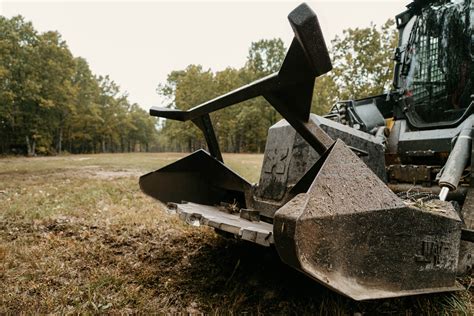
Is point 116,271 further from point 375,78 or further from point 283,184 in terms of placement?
point 375,78

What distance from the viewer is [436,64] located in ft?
10.7

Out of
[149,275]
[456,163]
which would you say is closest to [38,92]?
[149,275]

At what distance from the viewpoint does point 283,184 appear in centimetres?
244

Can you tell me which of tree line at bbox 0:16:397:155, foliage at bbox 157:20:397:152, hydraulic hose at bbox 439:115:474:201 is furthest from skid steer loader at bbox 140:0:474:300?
foliage at bbox 157:20:397:152

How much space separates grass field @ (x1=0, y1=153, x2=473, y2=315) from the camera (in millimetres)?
1941

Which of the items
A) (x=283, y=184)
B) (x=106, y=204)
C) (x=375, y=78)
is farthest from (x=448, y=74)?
(x=375, y=78)

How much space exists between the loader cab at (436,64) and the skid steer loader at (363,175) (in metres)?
0.01

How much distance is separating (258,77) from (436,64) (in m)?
37.2

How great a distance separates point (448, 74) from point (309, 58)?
95.6 inches

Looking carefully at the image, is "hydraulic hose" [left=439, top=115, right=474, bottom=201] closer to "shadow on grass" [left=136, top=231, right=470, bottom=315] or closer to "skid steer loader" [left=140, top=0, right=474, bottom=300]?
"skid steer loader" [left=140, top=0, right=474, bottom=300]

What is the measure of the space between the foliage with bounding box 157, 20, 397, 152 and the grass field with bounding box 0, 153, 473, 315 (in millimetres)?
19303

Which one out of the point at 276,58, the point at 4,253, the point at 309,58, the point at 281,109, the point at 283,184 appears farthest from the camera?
the point at 276,58

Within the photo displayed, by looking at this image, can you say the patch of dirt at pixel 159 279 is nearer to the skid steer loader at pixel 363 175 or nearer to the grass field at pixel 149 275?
the grass field at pixel 149 275

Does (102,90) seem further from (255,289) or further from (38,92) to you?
(255,289)
